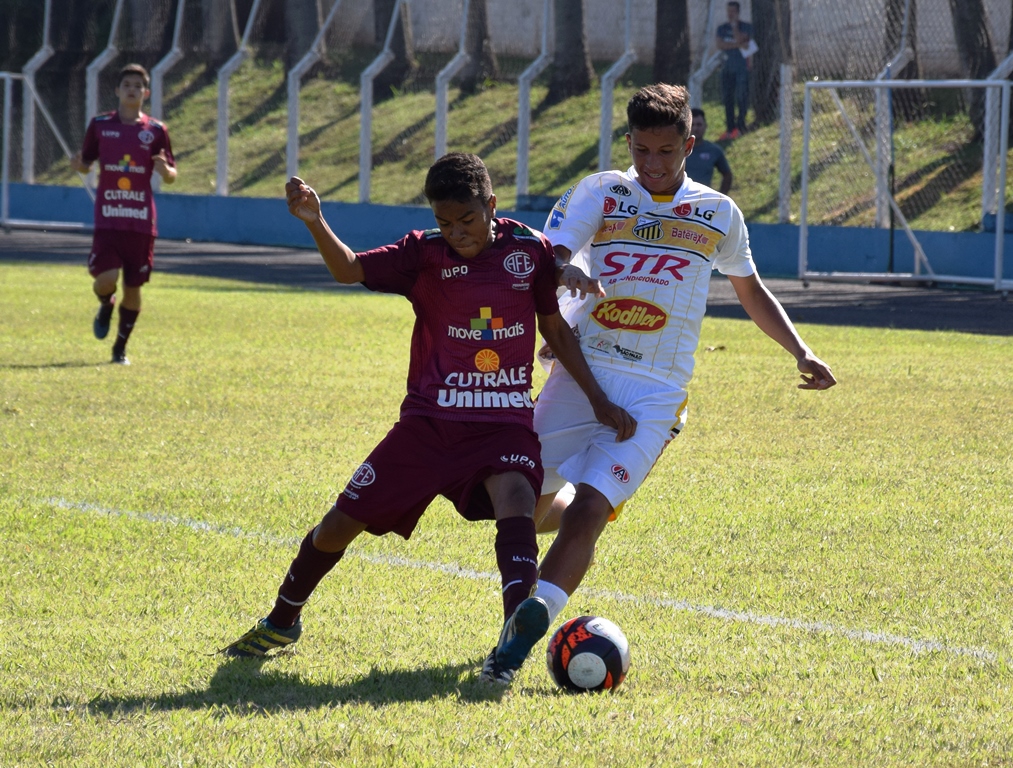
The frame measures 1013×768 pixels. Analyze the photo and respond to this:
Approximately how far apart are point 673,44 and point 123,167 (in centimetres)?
1576

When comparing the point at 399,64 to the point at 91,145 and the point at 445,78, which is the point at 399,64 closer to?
the point at 445,78

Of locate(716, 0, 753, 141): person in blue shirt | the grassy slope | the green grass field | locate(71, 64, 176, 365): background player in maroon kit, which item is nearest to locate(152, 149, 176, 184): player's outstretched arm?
locate(71, 64, 176, 365): background player in maroon kit

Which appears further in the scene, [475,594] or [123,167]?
[123,167]

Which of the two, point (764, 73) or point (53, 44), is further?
point (53, 44)

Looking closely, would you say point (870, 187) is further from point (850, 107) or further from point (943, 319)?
point (943, 319)

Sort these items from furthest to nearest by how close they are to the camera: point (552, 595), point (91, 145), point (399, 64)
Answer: point (399, 64) → point (91, 145) → point (552, 595)

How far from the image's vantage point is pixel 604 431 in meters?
4.71

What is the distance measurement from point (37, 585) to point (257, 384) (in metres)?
5.20

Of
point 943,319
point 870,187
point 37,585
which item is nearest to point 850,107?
point 870,187

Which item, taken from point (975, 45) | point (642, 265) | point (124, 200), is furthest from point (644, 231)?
point (975, 45)

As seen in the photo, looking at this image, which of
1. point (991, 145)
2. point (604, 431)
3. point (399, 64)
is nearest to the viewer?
point (604, 431)

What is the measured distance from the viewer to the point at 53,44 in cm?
3262

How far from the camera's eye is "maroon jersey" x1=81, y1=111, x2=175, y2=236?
Answer: 37.4 feet

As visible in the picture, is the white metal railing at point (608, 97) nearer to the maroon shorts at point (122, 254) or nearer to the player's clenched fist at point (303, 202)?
the maroon shorts at point (122, 254)
